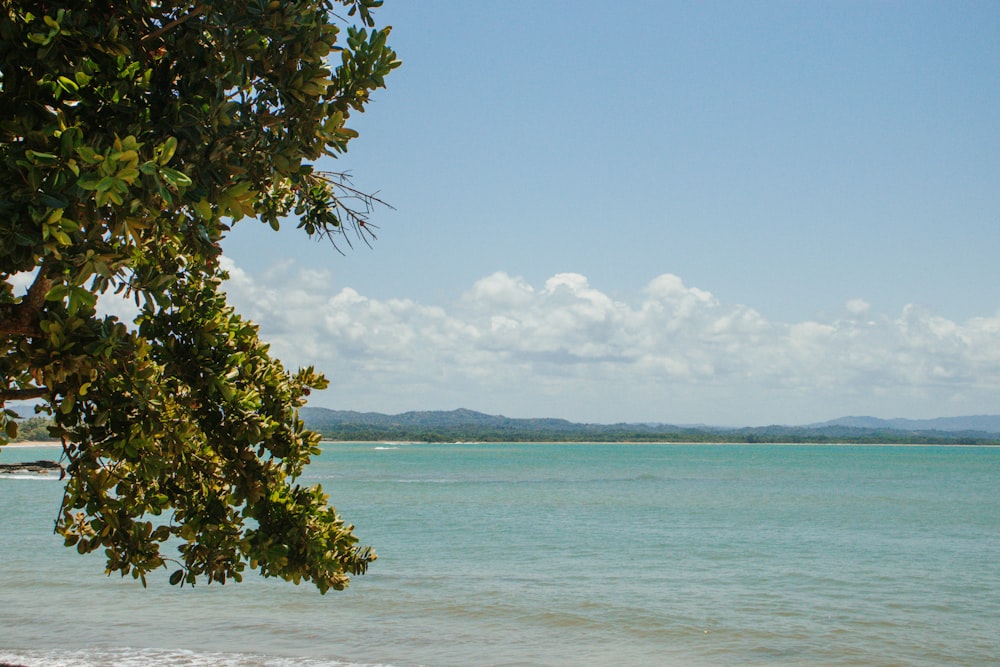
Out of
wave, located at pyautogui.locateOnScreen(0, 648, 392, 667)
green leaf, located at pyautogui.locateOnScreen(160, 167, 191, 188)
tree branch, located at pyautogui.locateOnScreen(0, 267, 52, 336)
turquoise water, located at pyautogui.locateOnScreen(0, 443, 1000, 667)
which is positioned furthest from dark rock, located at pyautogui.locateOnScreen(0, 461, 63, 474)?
wave, located at pyautogui.locateOnScreen(0, 648, 392, 667)

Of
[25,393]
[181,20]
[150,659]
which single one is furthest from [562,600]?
[181,20]

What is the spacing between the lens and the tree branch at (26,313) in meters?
3.48

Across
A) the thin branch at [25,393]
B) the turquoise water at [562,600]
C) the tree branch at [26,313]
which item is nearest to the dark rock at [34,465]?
the thin branch at [25,393]

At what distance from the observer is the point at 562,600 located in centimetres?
1495

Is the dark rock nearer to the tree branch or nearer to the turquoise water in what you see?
the tree branch

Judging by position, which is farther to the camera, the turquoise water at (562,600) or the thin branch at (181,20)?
the turquoise water at (562,600)

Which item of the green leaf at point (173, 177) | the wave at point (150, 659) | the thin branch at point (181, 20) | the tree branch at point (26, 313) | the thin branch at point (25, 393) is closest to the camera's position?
the green leaf at point (173, 177)

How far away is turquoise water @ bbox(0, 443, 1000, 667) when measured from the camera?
11.6 m

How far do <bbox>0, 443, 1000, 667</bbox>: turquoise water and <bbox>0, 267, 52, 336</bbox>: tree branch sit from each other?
26.4 ft

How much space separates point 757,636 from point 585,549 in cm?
910

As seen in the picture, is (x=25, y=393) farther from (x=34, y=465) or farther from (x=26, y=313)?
(x=34, y=465)

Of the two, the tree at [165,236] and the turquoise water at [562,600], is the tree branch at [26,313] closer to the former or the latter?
the tree at [165,236]

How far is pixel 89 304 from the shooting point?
2783mm

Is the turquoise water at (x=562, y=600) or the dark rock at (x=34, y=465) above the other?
the dark rock at (x=34, y=465)
